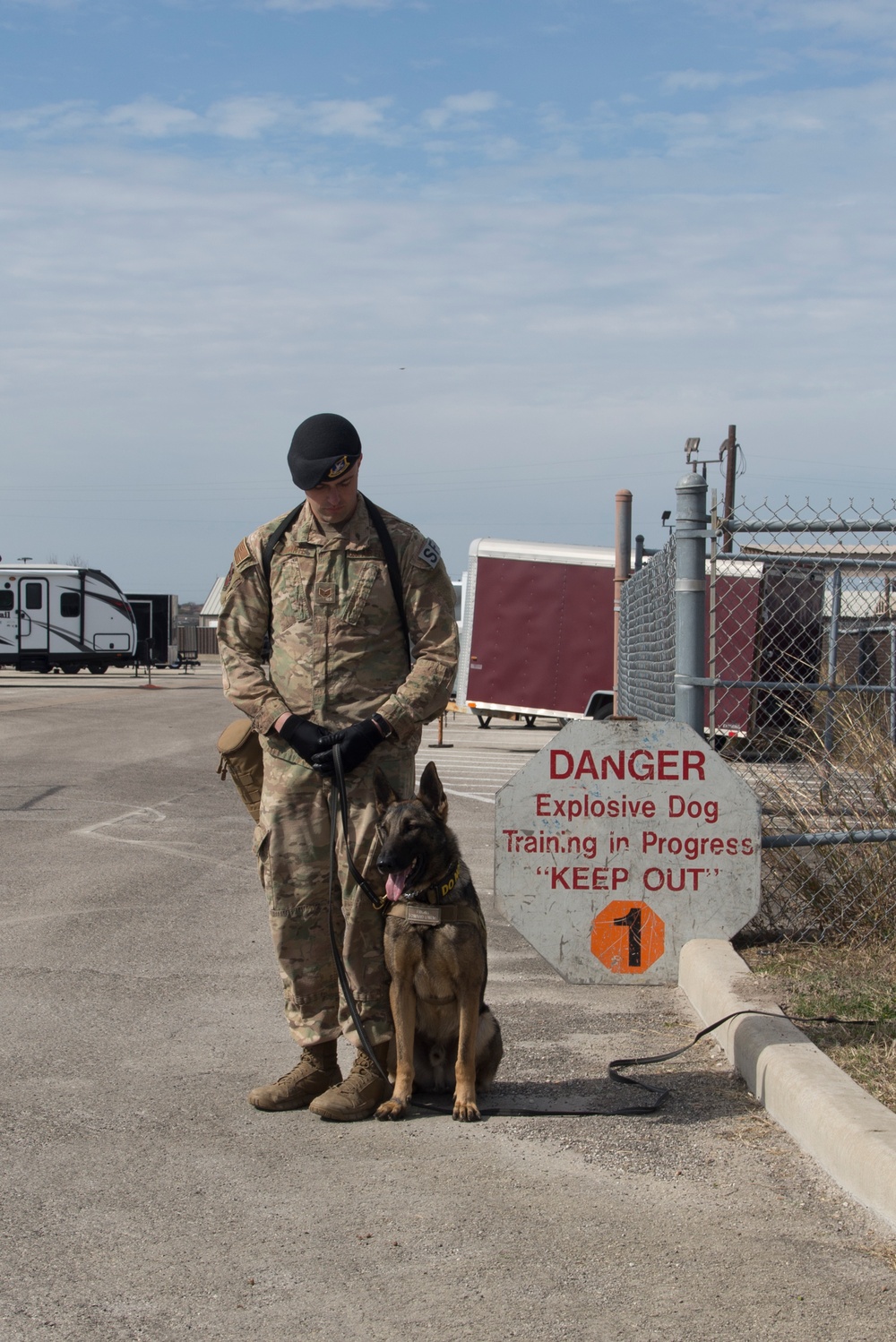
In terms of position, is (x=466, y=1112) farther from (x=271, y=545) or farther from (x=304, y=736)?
(x=271, y=545)

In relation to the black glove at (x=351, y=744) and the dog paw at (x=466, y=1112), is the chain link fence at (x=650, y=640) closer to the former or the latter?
the black glove at (x=351, y=744)

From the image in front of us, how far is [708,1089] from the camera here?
14.5 ft

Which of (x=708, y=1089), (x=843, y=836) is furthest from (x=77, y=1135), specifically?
(x=843, y=836)

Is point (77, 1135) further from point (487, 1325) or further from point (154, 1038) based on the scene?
point (487, 1325)

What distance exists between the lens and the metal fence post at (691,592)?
5727mm

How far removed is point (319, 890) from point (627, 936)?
1445mm

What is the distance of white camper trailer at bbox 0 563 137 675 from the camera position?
3594 cm

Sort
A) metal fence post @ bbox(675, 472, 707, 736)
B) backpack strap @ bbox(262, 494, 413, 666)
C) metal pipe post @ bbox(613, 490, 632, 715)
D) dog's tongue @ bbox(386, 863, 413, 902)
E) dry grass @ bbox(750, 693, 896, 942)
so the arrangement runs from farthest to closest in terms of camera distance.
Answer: metal pipe post @ bbox(613, 490, 632, 715) → dry grass @ bbox(750, 693, 896, 942) → metal fence post @ bbox(675, 472, 707, 736) → backpack strap @ bbox(262, 494, 413, 666) → dog's tongue @ bbox(386, 863, 413, 902)

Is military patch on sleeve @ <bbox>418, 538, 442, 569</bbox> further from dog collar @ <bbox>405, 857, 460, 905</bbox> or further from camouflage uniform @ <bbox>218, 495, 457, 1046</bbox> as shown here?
dog collar @ <bbox>405, 857, 460, 905</bbox>

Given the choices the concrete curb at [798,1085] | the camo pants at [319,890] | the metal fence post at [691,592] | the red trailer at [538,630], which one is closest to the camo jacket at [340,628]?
the camo pants at [319,890]

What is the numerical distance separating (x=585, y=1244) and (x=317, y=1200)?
725 millimetres

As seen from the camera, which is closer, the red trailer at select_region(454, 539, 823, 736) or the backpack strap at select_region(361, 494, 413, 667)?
the backpack strap at select_region(361, 494, 413, 667)

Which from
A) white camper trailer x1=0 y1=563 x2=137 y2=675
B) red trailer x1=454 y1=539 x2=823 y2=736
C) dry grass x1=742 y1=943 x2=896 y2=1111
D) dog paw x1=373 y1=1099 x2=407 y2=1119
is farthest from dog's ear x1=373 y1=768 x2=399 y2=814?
white camper trailer x1=0 y1=563 x2=137 y2=675

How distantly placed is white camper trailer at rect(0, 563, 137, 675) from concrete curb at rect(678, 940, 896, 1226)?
33108mm
